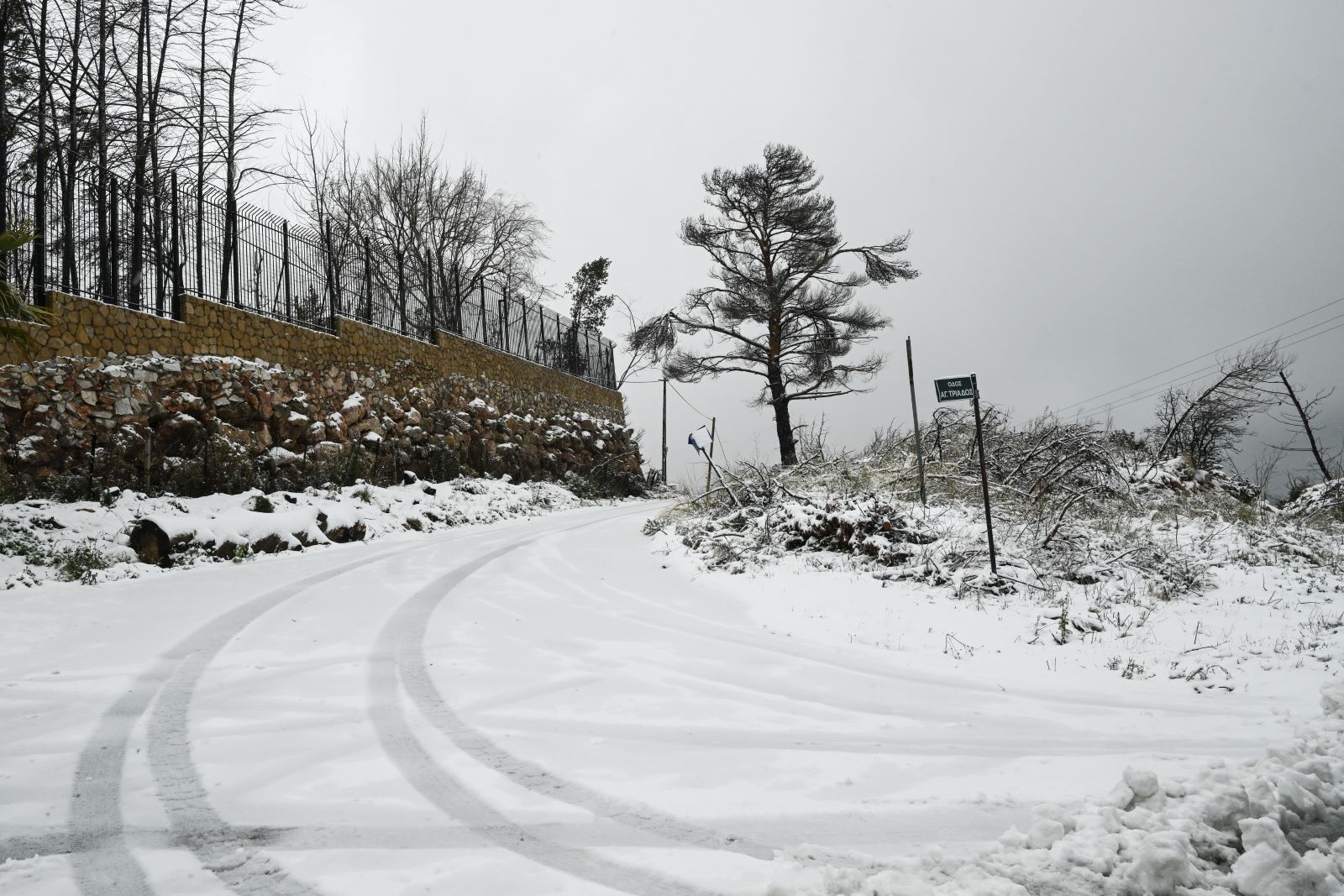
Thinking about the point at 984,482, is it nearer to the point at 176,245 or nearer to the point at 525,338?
the point at 176,245

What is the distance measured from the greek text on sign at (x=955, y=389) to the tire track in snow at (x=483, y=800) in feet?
18.5

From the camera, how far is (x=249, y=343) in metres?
12.6

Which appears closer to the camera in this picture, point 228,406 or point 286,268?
point 228,406

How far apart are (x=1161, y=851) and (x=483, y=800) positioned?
2.42 metres

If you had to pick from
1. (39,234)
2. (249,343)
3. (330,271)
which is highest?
(330,271)

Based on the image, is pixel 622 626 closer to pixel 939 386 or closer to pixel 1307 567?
pixel 939 386

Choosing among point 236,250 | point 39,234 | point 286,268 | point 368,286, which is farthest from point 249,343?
point 368,286

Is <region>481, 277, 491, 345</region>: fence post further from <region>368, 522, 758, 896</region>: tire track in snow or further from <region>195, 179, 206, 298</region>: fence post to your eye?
<region>368, 522, 758, 896</region>: tire track in snow

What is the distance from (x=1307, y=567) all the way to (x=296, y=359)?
1537 cm

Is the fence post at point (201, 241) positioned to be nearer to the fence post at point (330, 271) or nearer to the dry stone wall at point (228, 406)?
the dry stone wall at point (228, 406)

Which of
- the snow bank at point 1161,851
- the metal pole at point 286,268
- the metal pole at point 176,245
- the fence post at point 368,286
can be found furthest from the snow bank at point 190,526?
the snow bank at point 1161,851

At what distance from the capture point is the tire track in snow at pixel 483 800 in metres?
2.38

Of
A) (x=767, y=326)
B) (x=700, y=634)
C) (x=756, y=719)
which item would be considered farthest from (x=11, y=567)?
(x=767, y=326)

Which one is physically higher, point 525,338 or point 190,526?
point 525,338
